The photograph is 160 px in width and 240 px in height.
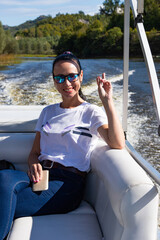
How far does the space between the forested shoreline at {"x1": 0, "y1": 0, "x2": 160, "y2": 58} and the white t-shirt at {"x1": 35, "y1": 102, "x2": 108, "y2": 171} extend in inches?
653

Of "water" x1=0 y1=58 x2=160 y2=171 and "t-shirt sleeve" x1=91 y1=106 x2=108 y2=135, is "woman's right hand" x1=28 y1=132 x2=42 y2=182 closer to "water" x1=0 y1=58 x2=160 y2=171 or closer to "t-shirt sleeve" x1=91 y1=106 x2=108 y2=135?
"t-shirt sleeve" x1=91 y1=106 x2=108 y2=135

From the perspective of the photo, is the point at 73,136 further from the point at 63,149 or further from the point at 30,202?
the point at 30,202

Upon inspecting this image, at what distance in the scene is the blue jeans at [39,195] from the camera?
43.8 inches

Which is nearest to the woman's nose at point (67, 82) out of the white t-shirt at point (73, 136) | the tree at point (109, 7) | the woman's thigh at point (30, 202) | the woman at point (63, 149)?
the woman at point (63, 149)

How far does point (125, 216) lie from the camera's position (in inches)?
35.4

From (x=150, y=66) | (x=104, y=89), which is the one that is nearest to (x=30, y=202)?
(x=104, y=89)

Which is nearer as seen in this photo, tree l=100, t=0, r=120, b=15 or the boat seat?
the boat seat

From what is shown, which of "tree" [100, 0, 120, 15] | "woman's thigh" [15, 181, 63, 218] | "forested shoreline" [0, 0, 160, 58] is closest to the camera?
"woman's thigh" [15, 181, 63, 218]

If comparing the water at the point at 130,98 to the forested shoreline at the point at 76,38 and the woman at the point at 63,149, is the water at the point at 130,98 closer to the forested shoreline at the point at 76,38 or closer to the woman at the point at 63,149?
the woman at the point at 63,149

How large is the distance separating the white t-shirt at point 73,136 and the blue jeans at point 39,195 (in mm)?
70

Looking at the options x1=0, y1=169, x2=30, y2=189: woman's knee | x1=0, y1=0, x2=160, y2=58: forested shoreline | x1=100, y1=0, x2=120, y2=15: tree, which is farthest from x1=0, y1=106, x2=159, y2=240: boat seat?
x1=100, y1=0, x2=120, y2=15: tree

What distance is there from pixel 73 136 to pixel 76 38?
18299mm

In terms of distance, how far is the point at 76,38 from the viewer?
18.8 m

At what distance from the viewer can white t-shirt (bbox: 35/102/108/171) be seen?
4.15ft
